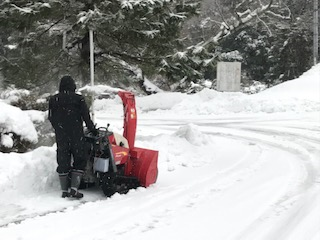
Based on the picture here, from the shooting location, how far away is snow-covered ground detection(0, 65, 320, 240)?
468 cm

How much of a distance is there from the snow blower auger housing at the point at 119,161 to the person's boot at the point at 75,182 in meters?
0.25

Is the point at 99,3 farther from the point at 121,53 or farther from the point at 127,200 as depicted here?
the point at 127,200

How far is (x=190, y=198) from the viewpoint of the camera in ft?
19.5

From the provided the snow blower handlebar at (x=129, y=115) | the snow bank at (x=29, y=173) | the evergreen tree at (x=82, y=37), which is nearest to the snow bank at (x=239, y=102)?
the evergreen tree at (x=82, y=37)

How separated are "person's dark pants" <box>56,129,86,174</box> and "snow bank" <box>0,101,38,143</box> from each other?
154 centimetres

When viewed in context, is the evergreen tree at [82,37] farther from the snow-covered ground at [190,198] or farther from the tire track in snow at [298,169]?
the snow-covered ground at [190,198]

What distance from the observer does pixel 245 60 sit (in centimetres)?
3712

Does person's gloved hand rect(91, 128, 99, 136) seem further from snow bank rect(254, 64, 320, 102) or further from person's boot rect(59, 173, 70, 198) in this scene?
snow bank rect(254, 64, 320, 102)

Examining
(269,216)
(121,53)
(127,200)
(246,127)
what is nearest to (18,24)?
(121,53)

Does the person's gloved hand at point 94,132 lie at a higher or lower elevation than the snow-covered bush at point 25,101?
lower

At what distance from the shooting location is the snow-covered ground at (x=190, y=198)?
468cm

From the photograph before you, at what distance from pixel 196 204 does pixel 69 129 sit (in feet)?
6.29

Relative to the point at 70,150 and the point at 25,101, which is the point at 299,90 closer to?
the point at 25,101

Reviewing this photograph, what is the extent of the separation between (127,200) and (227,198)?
51.9 inches
